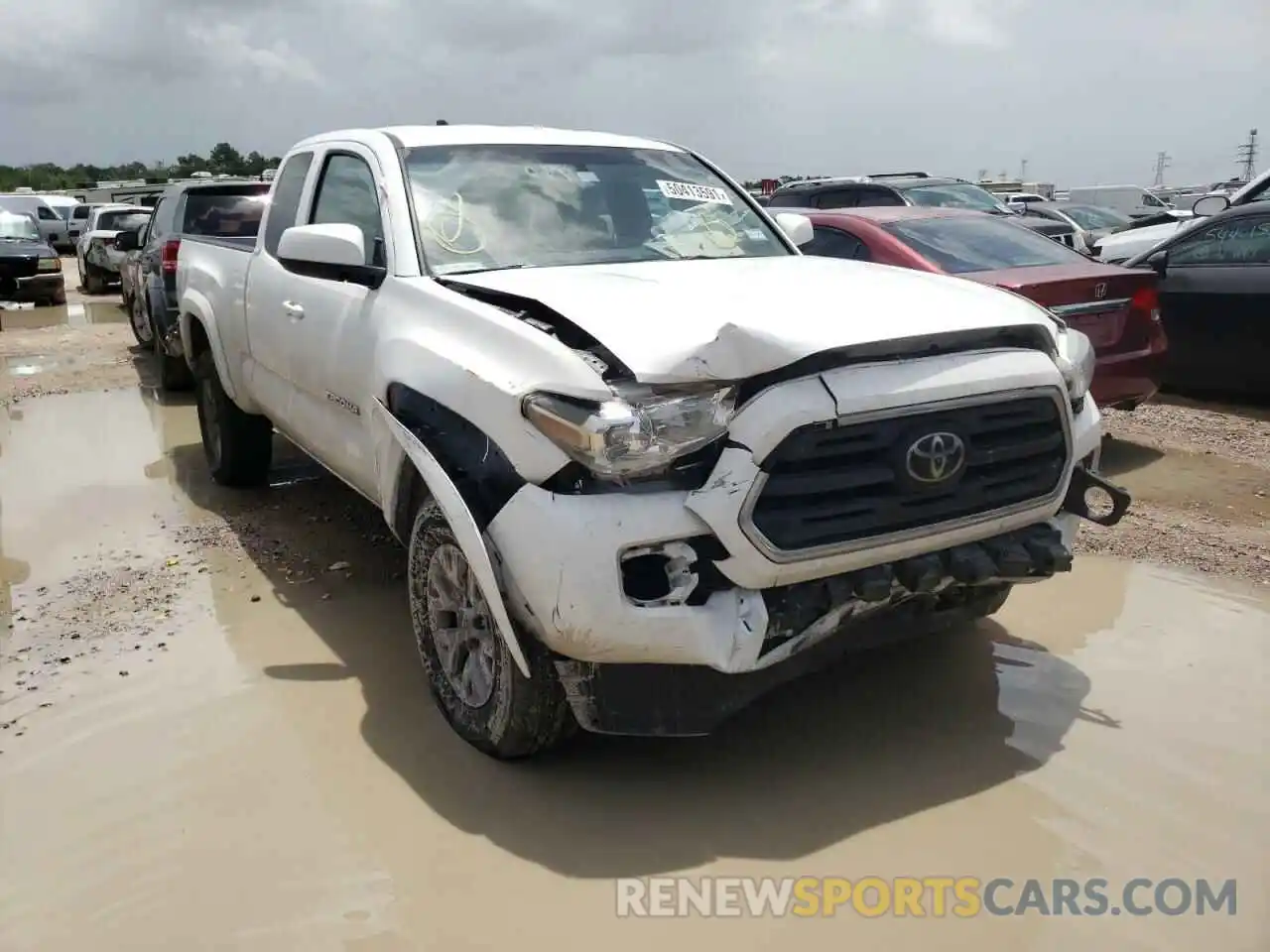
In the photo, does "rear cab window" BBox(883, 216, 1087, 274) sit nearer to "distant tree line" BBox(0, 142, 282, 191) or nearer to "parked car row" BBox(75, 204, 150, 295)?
"parked car row" BBox(75, 204, 150, 295)

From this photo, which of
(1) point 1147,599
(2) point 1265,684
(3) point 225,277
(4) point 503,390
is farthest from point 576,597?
(3) point 225,277

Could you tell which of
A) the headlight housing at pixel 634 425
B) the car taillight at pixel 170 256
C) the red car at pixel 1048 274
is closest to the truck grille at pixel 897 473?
the headlight housing at pixel 634 425

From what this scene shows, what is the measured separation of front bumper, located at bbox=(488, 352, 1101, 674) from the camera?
2.68 metres

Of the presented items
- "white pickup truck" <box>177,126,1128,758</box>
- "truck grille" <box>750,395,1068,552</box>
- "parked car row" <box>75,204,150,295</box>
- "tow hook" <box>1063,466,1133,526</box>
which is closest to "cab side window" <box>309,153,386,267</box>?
A: "white pickup truck" <box>177,126,1128,758</box>

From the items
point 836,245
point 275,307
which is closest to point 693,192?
point 275,307

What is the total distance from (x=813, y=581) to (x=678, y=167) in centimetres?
254

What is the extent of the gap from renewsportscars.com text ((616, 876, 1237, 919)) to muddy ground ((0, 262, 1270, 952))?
4cm

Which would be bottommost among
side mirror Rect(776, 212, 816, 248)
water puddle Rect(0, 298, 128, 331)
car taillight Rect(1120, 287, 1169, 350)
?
water puddle Rect(0, 298, 128, 331)

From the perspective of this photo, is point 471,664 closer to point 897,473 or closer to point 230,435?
point 897,473

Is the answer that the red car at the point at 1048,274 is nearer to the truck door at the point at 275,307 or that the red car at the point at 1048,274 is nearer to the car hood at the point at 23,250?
the truck door at the point at 275,307

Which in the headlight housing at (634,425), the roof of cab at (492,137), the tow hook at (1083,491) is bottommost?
the tow hook at (1083,491)

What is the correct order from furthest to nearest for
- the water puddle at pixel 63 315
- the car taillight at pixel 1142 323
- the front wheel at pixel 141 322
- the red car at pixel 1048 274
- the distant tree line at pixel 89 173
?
1. the distant tree line at pixel 89 173
2. the water puddle at pixel 63 315
3. the front wheel at pixel 141 322
4. the car taillight at pixel 1142 323
5. the red car at pixel 1048 274

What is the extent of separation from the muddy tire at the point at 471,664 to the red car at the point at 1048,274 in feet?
12.5

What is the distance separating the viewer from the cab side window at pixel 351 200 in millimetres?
4047
